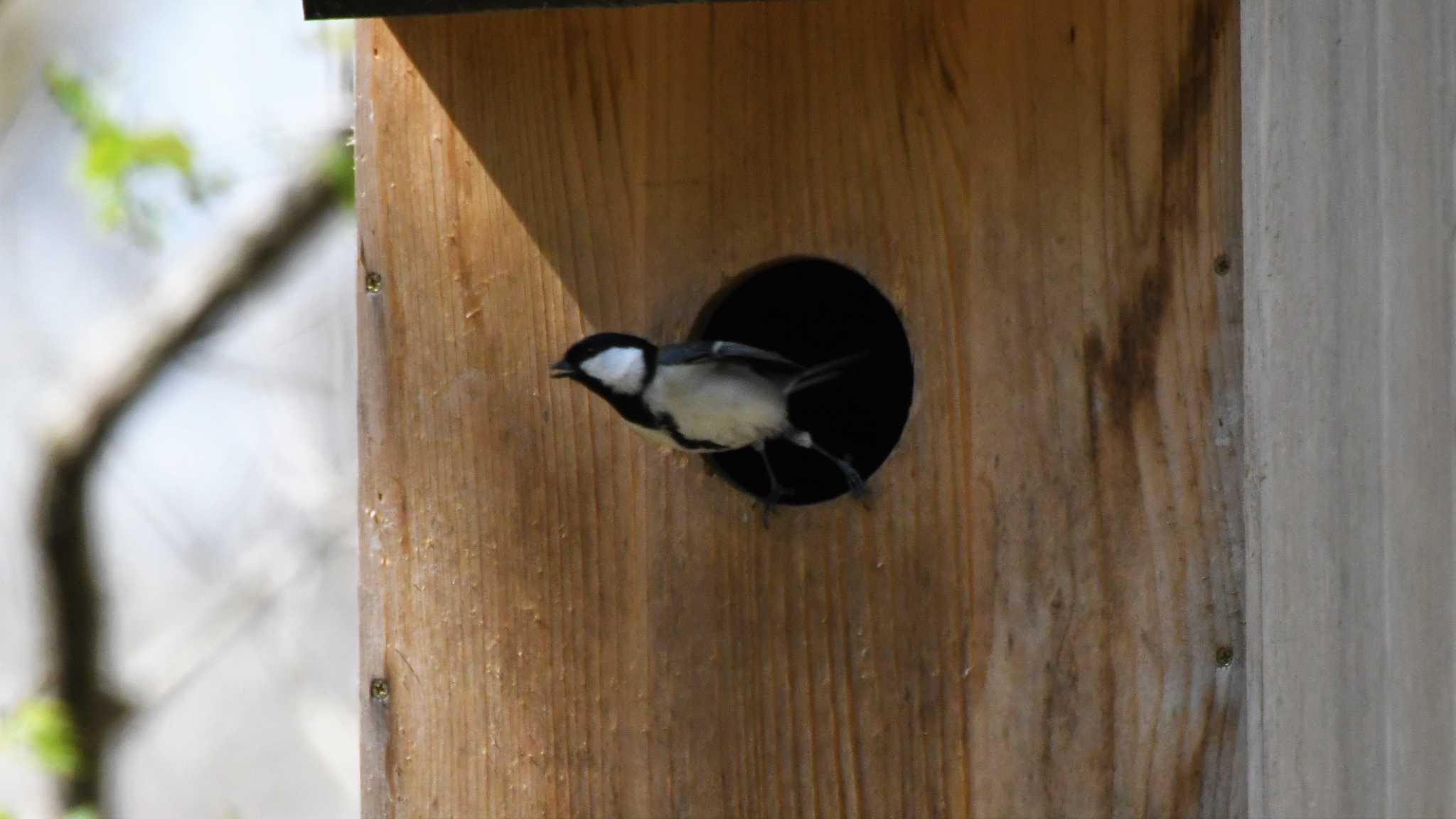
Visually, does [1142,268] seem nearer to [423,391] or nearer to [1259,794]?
[1259,794]

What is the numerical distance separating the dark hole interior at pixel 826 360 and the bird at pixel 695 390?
136 mm

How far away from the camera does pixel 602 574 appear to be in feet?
6.39

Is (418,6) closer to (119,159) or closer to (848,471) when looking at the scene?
(848,471)

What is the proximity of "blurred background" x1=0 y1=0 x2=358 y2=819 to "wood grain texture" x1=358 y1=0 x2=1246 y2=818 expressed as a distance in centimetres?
295

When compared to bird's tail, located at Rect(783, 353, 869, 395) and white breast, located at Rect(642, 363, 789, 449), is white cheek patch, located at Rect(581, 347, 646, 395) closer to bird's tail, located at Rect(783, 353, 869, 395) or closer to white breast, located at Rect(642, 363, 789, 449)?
white breast, located at Rect(642, 363, 789, 449)

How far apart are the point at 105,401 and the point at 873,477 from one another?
12.1 ft

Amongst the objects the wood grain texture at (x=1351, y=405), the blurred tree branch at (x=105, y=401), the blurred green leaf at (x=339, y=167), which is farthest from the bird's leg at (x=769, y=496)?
the blurred tree branch at (x=105, y=401)

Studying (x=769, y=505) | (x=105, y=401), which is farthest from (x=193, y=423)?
(x=769, y=505)

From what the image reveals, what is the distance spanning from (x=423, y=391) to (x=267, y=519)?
3863mm

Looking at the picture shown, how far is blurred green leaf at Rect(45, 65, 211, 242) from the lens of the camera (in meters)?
4.55

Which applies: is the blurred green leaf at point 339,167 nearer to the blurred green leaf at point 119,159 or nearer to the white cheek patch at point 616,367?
the blurred green leaf at point 119,159

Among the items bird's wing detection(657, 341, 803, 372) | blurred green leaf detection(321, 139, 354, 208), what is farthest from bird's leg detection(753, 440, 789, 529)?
blurred green leaf detection(321, 139, 354, 208)

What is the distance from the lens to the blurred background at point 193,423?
195 inches

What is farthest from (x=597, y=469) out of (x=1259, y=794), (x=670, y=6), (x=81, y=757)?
(x=81, y=757)
